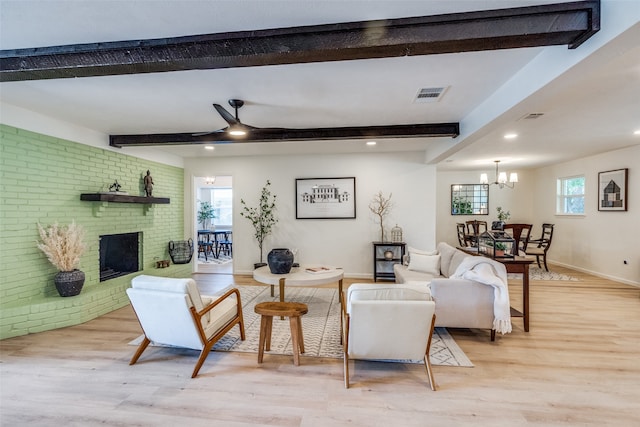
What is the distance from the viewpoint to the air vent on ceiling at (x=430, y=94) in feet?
9.37

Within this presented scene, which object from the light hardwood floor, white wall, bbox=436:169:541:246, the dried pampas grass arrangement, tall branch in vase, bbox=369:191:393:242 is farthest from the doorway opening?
white wall, bbox=436:169:541:246

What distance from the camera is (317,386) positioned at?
2.34 metres

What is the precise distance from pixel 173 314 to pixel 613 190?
7682 mm

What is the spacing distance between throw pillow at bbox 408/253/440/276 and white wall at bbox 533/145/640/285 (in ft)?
13.0

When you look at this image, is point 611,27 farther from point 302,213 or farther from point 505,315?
point 302,213

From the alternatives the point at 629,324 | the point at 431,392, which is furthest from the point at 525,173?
the point at 431,392

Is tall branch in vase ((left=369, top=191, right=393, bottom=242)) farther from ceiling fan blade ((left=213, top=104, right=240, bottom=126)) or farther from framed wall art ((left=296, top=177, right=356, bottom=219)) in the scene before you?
ceiling fan blade ((left=213, top=104, right=240, bottom=126))

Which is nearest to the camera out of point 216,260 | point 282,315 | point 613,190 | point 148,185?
point 282,315

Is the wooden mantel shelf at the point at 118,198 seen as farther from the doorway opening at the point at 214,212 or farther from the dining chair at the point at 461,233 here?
the dining chair at the point at 461,233

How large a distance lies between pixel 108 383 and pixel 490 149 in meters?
6.37

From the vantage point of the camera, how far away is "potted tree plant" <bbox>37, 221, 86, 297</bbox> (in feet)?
11.6

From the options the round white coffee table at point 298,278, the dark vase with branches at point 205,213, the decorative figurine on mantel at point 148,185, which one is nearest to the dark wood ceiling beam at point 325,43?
the round white coffee table at point 298,278

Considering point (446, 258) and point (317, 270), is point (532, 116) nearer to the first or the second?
point (446, 258)

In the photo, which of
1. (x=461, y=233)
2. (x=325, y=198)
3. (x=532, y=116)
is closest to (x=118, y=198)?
(x=325, y=198)
